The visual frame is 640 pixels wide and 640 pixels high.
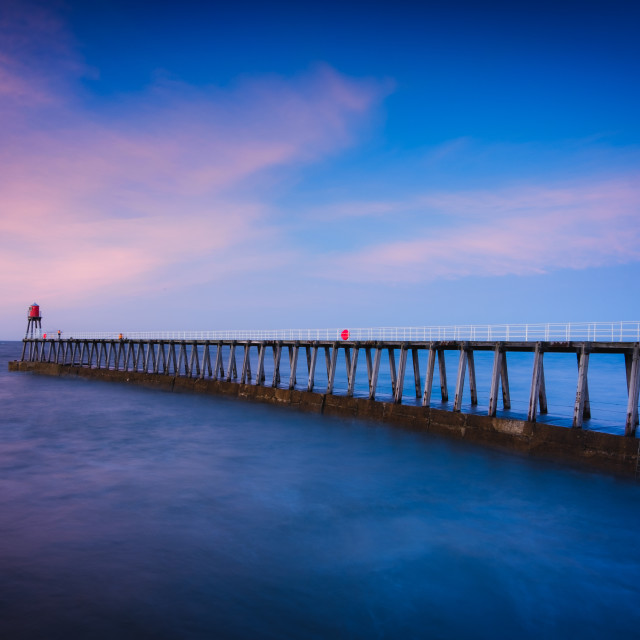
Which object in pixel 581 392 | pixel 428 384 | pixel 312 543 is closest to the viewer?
pixel 312 543

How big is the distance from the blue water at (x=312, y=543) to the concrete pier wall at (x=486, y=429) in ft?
1.22

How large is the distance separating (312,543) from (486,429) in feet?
23.3

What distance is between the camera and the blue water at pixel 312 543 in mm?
6320

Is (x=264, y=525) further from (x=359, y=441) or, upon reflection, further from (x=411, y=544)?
(x=359, y=441)

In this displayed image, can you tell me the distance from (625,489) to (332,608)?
7.17 meters

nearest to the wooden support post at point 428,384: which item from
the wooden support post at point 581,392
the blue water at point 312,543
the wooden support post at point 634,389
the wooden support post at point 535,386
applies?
the blue water at point 312,543

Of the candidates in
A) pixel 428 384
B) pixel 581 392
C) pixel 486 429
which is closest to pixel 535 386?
pixel 581 392

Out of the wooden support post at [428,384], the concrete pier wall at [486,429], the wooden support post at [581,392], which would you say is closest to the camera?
the concrete pier wall at [486,429]

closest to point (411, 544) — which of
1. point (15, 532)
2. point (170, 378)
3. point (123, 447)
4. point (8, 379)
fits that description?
point (15, 532)

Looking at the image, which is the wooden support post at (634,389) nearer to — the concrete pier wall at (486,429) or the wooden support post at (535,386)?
the concrete pier wall at (486,429)

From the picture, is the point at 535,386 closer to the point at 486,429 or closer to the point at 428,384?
the point at 486,429

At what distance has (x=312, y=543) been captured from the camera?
28.1 feet

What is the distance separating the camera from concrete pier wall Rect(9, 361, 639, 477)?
37.1 ft

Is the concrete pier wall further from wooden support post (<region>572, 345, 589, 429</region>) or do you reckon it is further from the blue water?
the blue water
